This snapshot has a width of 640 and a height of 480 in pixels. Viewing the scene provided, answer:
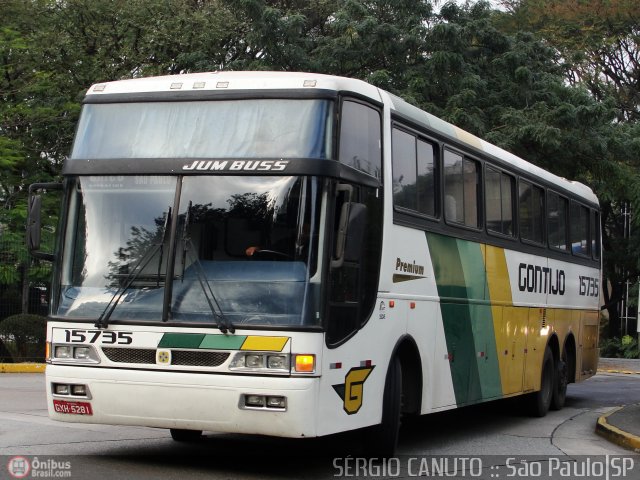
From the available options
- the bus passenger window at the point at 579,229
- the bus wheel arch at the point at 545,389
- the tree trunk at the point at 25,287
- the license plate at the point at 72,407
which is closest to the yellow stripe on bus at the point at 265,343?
the license plate at the point at 72,407

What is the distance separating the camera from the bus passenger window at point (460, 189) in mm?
11744

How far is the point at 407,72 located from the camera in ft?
86.3

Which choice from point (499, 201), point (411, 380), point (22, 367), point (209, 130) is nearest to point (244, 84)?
point (209, 130)

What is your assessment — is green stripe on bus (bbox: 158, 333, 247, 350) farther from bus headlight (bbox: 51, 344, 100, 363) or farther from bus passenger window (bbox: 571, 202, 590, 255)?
bus passenger window (bbox: 571, 202, 590, 255)

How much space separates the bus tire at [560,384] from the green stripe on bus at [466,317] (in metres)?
3.64

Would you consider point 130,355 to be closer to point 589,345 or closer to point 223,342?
point 223,342

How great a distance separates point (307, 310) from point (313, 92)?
1934 millimetres

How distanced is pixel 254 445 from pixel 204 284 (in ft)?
9.70

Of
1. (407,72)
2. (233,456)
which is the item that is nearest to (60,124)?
(407,72)

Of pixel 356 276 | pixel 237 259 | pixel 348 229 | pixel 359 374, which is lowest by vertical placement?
pixel 359 374

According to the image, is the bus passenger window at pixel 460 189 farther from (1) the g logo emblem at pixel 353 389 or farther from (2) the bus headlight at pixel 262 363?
(2) the bus headlight at pixel 262 363

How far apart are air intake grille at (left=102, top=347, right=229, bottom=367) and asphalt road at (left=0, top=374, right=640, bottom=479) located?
0.95 m

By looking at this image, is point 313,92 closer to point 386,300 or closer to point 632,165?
point 386,300

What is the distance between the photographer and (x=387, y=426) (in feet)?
32.1
